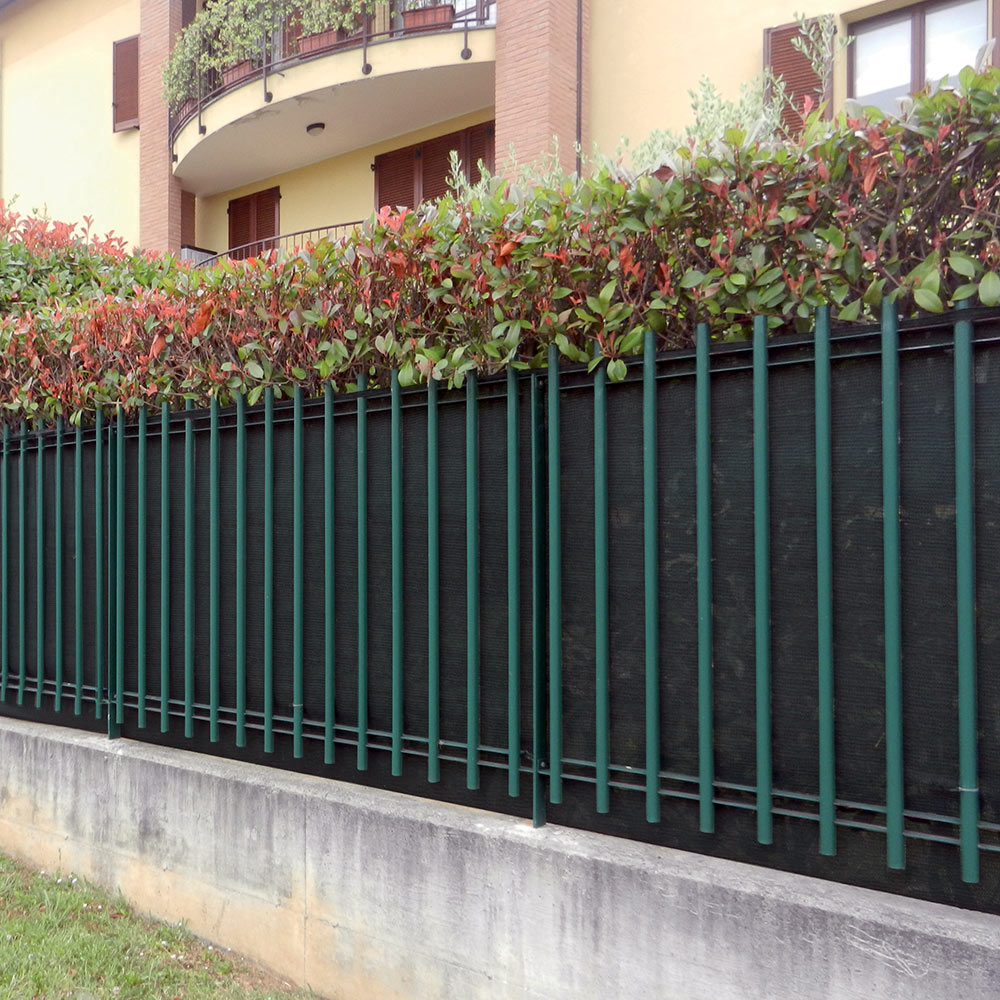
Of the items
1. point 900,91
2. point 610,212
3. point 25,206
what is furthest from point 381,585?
point 25,206

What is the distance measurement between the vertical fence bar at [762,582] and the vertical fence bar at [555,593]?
71cm

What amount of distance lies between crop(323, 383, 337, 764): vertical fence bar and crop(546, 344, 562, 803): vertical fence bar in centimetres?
A: 106

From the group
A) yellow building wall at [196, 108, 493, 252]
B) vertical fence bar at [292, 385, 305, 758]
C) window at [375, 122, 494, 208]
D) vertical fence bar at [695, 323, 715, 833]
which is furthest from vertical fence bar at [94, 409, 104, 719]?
yellow building wall at [196, 108, 493, 252]

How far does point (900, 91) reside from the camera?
943cm

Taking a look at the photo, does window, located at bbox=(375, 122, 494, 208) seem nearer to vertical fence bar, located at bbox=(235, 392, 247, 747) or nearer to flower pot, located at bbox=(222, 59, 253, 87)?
flower pot, located at bbox=(222, 59, 253, 87)

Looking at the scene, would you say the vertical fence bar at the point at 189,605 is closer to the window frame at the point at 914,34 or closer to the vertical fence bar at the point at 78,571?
the vertical fence bar at the point at 78,571

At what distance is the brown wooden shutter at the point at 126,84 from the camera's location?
16.2 m

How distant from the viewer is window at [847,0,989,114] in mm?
9125

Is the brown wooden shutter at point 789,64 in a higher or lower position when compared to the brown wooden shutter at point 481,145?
lower

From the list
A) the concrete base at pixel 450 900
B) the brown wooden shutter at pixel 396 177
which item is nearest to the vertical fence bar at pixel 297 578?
the concrete base at pixel 450 900

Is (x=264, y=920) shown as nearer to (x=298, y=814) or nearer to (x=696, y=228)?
(x=298, y=814)

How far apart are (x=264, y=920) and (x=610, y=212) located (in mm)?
3082

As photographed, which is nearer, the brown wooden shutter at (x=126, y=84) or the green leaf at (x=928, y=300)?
the green leaf at (x=928, y=300)

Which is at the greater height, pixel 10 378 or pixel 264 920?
pixel 10 378
